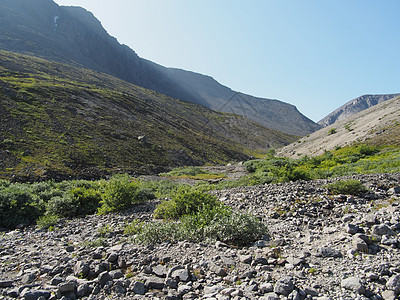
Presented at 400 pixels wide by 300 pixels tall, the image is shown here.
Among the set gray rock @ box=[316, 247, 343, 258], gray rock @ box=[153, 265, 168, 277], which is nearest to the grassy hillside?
gray rock @ box=[153, 265, 168, 277]

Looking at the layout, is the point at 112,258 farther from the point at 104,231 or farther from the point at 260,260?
the point at 260,260

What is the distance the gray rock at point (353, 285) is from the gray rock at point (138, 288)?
3.68 metres

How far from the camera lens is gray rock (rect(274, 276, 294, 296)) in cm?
408

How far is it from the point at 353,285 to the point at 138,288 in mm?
3920

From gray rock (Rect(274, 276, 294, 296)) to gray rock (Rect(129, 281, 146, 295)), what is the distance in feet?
8.35

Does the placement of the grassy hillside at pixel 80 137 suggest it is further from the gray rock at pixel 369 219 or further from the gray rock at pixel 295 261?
the gray rock at pixel 369 219

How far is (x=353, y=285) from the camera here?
3.99 metres

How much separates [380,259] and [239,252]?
2942 mm

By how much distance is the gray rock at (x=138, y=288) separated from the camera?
466cm

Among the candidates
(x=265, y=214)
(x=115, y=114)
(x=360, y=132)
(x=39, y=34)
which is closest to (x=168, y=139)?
(x=115, y=114)

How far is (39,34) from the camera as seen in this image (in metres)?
151

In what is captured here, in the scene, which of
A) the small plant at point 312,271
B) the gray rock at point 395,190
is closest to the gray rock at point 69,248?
the small plant at point 312,271

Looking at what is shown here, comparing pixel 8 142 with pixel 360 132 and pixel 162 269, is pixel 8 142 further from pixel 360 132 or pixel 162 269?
pixel 360 132

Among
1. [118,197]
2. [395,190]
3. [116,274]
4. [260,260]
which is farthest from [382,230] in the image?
[118,197]
